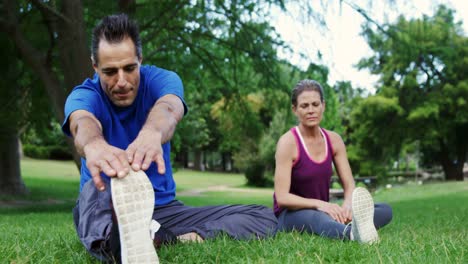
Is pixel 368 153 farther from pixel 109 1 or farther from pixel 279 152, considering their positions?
pixel 279 152

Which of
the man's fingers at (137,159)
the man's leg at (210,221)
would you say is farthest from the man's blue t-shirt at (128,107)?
the man's fingers at (137,159)

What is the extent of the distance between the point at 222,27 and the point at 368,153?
2261cm

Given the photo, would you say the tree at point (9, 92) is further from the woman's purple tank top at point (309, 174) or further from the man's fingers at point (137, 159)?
the man's fingers at point (137, 159)

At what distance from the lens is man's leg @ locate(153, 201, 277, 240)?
11.4ft

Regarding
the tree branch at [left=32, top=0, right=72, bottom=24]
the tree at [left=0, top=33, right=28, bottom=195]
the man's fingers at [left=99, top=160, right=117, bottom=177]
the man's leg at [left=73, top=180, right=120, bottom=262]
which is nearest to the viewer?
the man's fingers at [left=99, top=160, right=117, bottom=177]

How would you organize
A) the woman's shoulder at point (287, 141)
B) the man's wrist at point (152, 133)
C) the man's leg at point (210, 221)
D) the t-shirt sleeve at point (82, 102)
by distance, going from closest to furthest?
the man's wrist at point (152, 133), the t-shirt sleeve at point (82, 102), the man's leg at point (210, 221), the woman's shoulder at point (287, 141)

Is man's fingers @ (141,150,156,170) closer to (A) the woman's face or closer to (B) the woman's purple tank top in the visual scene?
(B) the woman's purple tank top

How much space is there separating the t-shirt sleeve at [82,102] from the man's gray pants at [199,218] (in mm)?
395

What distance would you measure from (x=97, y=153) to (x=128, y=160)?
0.13 metres

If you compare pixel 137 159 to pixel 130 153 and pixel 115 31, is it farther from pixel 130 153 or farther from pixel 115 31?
pixel 115 31

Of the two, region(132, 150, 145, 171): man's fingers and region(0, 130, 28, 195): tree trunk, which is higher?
region(132, 150, 145, 171): man's fingers

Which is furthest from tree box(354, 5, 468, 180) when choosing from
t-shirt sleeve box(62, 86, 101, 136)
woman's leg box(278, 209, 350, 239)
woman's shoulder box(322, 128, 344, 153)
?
t-shirt sleeve box(62, 86, 101, 136)

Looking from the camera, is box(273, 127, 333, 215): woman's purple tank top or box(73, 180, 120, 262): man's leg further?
box(273, 127, 333, 215): woman's purple tank top

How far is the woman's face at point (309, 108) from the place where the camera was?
454 cm
